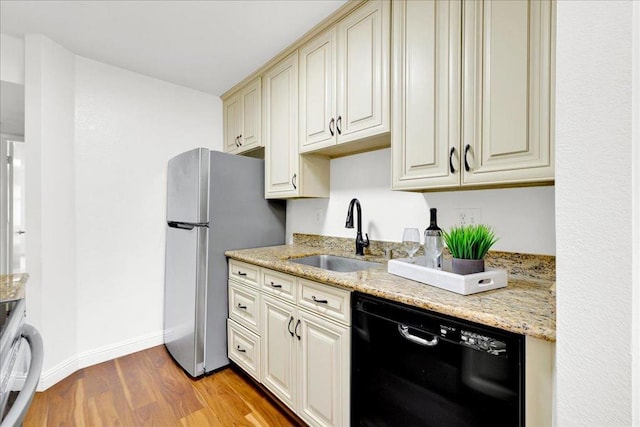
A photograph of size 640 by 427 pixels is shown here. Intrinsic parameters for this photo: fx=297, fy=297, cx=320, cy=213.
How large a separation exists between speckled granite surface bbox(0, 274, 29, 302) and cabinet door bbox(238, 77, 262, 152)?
1672 millimetres

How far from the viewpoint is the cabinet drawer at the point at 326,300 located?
130 centimetres

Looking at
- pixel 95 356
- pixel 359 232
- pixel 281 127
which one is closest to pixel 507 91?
pixel 359 232

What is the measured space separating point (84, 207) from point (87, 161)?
1.15 feet

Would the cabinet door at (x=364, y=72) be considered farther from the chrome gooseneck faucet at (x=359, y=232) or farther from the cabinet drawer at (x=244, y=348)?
the cabinet drawer at (x=244, y=348)

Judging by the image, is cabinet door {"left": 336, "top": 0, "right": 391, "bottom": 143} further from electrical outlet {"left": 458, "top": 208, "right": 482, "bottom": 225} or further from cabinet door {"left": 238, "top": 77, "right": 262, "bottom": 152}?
cabinet door {"left": 238, "top": 77, "right": 262, "bottom": 152}

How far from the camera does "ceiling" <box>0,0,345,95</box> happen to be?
1683 millimetres

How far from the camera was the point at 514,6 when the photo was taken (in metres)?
1.09

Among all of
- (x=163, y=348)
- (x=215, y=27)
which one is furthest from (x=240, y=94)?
(x=163, y=348)

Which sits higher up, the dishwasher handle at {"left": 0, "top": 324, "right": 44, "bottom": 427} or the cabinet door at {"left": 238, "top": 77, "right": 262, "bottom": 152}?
the cabinet door at {"left": 238, "top": 77, "right": 262, "bottom": 152}

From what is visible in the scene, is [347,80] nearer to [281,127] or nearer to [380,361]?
[281,127]

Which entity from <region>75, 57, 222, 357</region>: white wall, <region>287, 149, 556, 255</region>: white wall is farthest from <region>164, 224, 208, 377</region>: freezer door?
<region>287, 149, 556, 255</region>: white wall

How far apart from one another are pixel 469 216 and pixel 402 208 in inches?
15.8

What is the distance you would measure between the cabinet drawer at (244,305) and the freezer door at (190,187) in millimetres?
525

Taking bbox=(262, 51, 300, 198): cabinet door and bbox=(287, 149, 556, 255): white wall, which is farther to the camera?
bbox=(262, 51, 300, 198): cabinet door
